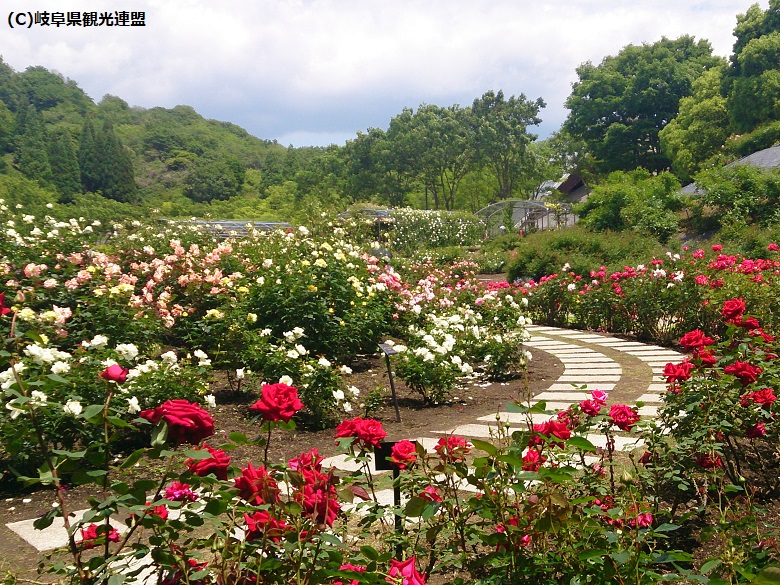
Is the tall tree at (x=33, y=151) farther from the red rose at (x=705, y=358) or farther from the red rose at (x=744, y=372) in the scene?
the red rose at (x=744, y=372)

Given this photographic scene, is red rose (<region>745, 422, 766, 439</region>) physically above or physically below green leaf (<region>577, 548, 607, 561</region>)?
below

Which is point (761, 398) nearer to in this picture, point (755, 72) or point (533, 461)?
point (533, 461)

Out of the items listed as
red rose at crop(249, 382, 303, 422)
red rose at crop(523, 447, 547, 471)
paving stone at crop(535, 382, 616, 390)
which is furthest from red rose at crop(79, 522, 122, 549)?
paving stone at crop(535, 382, 616, 390)

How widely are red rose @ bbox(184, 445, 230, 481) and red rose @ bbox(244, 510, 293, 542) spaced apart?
0.33ft

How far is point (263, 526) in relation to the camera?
1.23m

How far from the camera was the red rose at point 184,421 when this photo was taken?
1136 mm

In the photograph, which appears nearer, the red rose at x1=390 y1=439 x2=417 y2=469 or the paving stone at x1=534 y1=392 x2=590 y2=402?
the red rose at x1=390 y1=439 x2=417 y2=469

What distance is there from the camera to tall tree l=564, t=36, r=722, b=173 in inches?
1320

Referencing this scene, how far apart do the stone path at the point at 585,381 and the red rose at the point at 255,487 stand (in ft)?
3.13

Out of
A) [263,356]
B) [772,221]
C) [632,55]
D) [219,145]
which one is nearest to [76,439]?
[263,356]

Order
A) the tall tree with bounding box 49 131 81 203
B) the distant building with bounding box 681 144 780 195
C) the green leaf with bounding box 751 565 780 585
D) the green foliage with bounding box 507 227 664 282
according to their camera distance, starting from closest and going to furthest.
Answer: the green leaf with bounding box 751 565 780 585, the green foliage with bounding box 507 227 664 282, the distant building with bounding box 681 144 780 195, the tall tree with bounding box 49 131 81 203

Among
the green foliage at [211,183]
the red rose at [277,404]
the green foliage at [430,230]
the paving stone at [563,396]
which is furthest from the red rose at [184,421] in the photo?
the green foliage at [211,183]

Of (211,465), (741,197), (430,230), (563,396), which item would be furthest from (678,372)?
(430,230)

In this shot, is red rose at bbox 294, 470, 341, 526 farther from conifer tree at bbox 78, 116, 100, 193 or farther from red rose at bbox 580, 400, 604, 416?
conifer tree at bbox 78, 116, 100, 193
